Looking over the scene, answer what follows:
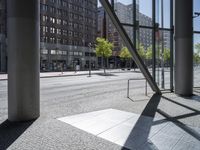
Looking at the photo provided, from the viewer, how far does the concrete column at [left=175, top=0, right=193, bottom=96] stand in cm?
1222

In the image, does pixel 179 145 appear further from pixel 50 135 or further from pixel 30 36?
pixel 30 36

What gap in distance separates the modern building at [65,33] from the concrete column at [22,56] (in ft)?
158

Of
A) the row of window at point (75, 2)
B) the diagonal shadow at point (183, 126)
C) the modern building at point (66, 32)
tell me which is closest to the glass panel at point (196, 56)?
the diagonal shadow at point (183, 126)

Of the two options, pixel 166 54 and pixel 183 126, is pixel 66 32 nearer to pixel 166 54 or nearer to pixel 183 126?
pixel 166 54

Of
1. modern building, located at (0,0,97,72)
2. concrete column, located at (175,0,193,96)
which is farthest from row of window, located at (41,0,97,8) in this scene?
concrete column, located at (175,0,193,96)

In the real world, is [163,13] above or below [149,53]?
above

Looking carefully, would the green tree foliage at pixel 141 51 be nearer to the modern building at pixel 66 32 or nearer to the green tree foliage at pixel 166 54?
Answer: the green tree foliage at pixel 166 54

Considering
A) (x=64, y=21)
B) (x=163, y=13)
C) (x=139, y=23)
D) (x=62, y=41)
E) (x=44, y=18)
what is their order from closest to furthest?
1. (x=139, y=23)
2. (x=163, y=13)
3. (x=44, y=18)
4. (x=62, y=41)
5. (x=64, y=21)

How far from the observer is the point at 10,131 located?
19.7ft

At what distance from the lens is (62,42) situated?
68500mm

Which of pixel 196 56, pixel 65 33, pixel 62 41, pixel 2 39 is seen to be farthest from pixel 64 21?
pixel 196 56

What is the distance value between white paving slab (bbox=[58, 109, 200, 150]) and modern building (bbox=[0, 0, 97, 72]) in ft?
158

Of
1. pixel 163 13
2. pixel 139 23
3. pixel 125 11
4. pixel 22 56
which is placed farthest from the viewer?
pixel 163 13

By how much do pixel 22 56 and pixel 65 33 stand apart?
65176 millimetres
